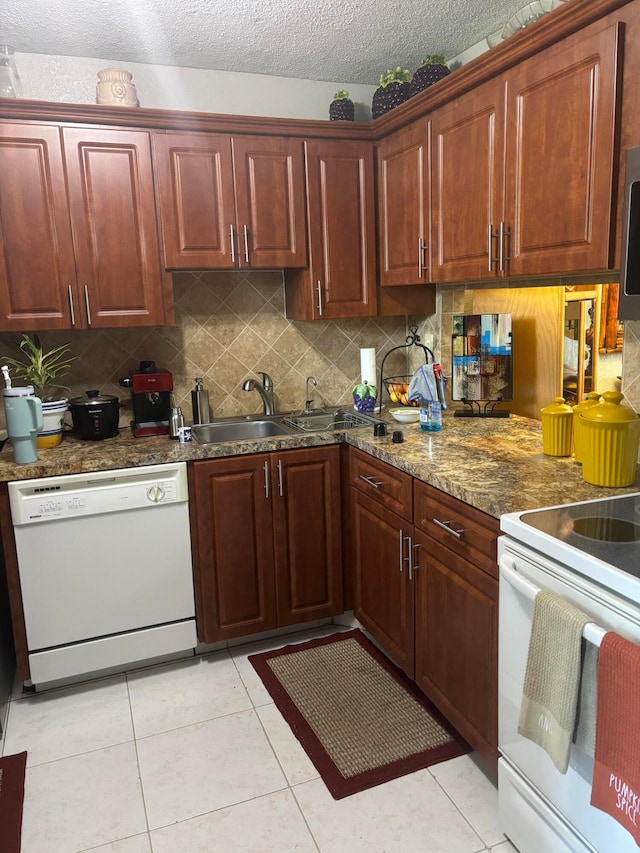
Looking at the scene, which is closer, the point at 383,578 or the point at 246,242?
the point at 383,578

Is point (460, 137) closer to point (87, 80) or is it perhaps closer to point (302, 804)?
point (87, 80)

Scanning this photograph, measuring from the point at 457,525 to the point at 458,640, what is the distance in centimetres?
37

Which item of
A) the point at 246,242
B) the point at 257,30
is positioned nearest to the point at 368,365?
the point at 246,242

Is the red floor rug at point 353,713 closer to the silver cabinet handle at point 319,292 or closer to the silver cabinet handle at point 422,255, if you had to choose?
the silver cabinet handle at point 319,292

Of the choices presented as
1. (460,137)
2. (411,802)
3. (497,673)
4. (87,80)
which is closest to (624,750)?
(497,673)

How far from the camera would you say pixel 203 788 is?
2033 millimetres

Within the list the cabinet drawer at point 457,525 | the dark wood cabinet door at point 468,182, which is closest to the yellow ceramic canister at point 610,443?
the cabinet drawer at point 457,525

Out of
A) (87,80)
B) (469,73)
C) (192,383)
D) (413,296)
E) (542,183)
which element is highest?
(87,80)

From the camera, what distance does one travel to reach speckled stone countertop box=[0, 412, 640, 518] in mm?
1841

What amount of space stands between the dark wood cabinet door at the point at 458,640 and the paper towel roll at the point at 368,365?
3.93ft

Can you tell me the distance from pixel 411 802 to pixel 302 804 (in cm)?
33

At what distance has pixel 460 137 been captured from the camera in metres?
2.43

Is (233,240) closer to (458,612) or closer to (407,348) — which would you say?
(407,348)

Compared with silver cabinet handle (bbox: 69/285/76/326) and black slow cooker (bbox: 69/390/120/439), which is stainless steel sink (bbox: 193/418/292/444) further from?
silver cabinet handle (bbox: 69/285/76/326)
